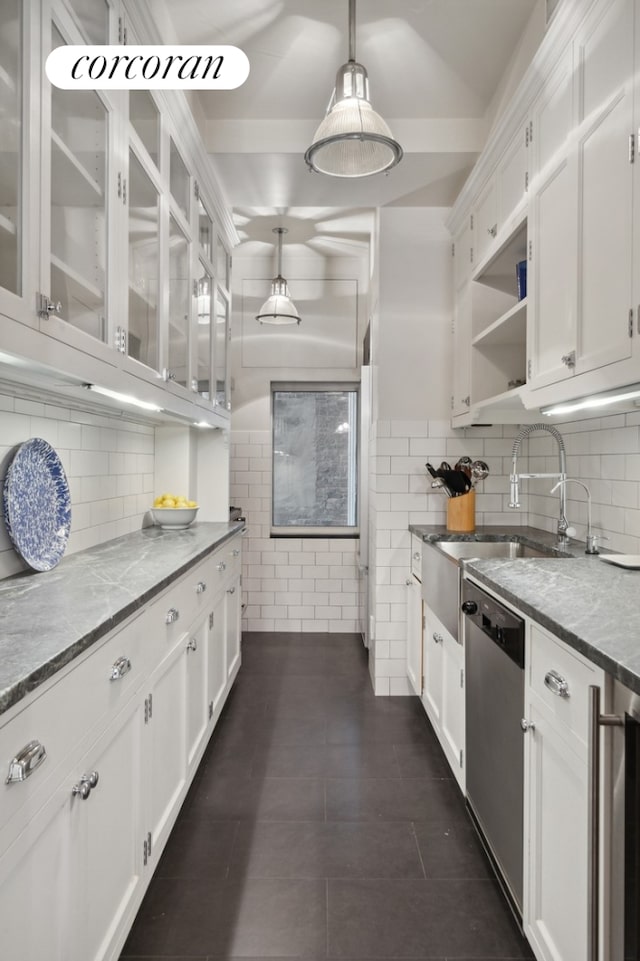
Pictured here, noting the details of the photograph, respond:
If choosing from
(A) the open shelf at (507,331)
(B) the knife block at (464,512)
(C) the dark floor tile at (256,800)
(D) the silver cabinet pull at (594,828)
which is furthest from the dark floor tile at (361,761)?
(A) the open shelf at (507,331)

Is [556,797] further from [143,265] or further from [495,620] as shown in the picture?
[143,265]

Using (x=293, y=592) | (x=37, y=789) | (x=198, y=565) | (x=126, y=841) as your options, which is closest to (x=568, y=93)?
(x=198, y=565)

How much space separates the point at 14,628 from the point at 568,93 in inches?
85.9

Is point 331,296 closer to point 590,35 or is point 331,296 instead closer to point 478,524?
point 478,524

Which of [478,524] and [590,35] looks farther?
[478,524]

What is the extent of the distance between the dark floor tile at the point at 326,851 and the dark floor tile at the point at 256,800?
0.23 feet

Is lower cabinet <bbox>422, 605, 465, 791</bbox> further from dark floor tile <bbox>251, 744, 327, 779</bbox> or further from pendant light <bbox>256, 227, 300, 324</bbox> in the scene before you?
pendant light <bbox>256, 227, 300, 324</bbox>

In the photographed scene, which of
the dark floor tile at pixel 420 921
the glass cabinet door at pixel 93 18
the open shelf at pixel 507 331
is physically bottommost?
the dark floor tile at pixel 420 921

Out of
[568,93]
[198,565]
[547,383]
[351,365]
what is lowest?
[198,565]

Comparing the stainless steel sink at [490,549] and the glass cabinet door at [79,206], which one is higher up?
the glass cabinet door at [79,206]

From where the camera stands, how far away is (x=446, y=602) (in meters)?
2.29

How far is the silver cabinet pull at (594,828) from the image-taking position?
40.1 inches

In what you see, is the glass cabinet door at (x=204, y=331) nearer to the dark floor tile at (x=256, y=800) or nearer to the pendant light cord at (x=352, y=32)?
the pendant light cord at (x=352, y=32)

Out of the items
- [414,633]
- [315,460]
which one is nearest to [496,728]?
[414,633]
